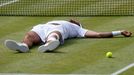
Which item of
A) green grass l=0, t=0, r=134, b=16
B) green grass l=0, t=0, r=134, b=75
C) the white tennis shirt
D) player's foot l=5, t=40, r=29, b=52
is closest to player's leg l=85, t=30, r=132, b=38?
green grass l=0, t=0, r=134, b=75

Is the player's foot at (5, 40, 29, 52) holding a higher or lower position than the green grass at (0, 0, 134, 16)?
higher

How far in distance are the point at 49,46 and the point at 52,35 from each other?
49cm

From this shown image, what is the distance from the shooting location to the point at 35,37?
1084 centimetres

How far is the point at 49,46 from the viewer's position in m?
10.1

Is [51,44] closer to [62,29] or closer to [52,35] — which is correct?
[52,35]

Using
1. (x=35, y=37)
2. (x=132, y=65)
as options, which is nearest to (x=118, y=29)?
(x=35, y=37)

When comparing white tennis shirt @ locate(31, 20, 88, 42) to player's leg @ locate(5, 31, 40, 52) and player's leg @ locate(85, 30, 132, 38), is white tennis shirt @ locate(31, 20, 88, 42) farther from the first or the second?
player's leg @ locate(85, 30, 132, 38)

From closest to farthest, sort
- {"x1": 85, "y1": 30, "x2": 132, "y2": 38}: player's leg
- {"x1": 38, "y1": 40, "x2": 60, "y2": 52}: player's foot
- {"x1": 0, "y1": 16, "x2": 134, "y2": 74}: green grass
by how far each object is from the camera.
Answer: {"x1": 0, "y1": 16, "x2": 134, "y2": 74}: green grass, {"x1": 38, "y1": 40, "x2": 60, "y2": 52}: player's foot, {"x1": 85, "y1": 30, "x2": 132, "y2": 38}: player's leg

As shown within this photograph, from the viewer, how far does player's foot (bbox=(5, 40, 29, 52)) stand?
1005 cm

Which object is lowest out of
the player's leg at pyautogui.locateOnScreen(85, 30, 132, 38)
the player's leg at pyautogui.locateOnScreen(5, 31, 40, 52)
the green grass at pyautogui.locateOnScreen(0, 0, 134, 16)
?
the green grass at pyautogui.locateOnScreen(0, 0, 134, 16)

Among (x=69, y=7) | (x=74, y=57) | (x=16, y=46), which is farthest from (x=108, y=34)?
(x=69, y=7)

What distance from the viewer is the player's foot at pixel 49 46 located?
999cm

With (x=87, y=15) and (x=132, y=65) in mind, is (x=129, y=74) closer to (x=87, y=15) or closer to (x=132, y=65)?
(x=132, y=65)

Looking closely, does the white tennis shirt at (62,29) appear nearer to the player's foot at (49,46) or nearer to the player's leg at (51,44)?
the player's leg at (51,44)
